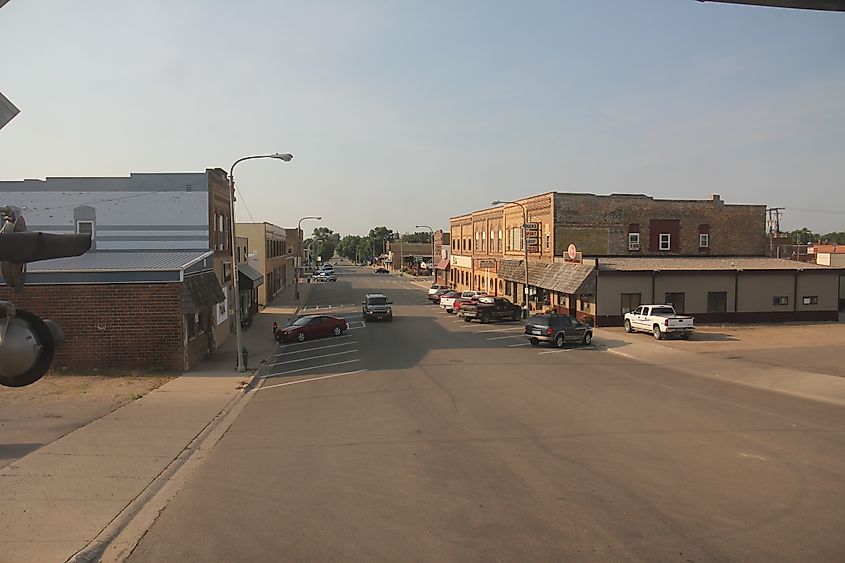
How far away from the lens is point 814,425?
1473cm

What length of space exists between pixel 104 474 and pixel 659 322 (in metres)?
28.1

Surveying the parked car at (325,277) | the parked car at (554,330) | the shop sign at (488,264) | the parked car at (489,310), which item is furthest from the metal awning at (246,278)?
the parked car at (325,277)

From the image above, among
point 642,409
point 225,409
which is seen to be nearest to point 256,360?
point 225,409

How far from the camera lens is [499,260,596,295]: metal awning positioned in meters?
38.5

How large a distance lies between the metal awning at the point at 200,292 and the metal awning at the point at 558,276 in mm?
20114

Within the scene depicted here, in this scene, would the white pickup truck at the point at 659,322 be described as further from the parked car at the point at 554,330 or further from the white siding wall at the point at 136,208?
the white siding wall at the point at 136,208

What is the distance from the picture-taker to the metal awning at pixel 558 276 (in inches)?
1516

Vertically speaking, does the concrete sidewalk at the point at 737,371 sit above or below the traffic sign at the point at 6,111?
below

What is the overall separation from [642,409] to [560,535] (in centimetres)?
928

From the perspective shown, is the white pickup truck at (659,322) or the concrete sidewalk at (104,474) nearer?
the concrete sidewalk at (104,474)

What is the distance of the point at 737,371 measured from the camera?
23.4 metres

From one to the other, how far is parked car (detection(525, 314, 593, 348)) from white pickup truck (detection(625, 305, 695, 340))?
4.46 meters

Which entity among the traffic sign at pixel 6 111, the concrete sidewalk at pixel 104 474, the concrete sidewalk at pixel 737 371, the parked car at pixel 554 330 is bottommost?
the concrete sidewalk at pixel 737 371

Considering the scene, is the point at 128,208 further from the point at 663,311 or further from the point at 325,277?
the point at 325,277
